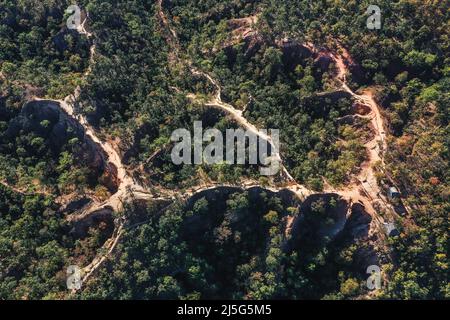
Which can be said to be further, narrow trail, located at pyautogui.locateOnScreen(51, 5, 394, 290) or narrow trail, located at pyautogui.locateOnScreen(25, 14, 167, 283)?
narrow trail, located at pyautogui.locateOnScreen(51, 5, 394, 290)

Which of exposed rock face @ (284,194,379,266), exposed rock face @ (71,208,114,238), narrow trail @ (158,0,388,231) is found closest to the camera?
exposed rock face @ (71,208,114,238)

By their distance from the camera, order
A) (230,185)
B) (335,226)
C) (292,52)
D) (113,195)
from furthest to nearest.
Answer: (292,52), (335,226), (230,185), (113,195)

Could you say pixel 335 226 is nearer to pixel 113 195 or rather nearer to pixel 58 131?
pixel 113 195

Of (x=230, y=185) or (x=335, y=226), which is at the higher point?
(x=230, y=185)

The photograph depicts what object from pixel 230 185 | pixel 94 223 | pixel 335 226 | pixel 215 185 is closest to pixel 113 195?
pixel 94 223

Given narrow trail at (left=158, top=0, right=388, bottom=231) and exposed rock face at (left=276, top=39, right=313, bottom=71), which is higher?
exposed rock face at (left=276, top=39, right=313, bottom=71)

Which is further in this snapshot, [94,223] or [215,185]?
[94,223]

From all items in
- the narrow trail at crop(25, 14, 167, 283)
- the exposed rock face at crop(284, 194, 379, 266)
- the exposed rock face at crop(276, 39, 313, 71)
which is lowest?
the exposed rock face at crop(284, 194, 379, 266)

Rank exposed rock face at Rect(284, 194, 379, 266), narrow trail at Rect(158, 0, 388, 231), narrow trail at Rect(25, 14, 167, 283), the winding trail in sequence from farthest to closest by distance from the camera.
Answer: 1. narrow trail at Rect(158, 0, 388, 231)
2. exposed rock face at Rect(284, 194, 379, 266)
3. the winding trail
4. narrow trail at Rect(25, 14, 167, 283)

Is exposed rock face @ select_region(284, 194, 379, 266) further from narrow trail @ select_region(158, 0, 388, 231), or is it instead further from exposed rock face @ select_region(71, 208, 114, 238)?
exposed rock face @ select_region(71, 208, 114, 238)

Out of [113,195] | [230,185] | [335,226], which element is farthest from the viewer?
[335,226]

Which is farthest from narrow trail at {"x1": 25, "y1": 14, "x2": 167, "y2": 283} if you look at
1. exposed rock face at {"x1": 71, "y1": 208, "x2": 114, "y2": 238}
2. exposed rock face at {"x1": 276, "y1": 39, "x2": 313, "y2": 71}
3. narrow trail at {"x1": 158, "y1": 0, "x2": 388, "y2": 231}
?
exposed rock face at {"x1": 276, "y1": 39, "x2": 313, "y2": 71}

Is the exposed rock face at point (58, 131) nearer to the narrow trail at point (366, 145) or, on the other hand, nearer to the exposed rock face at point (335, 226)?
the narrow trail at point (366, 145)
